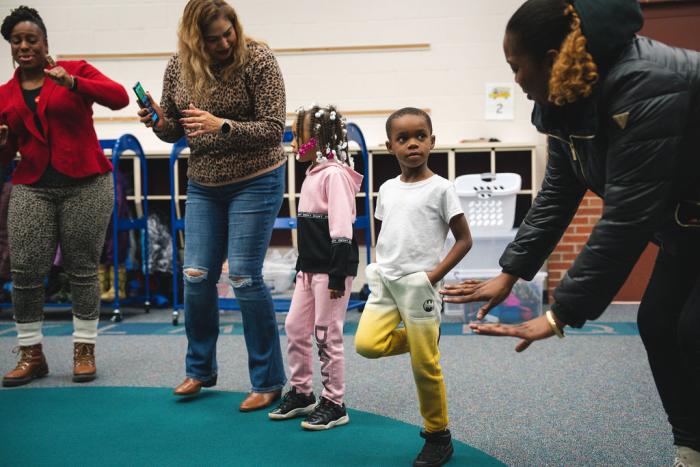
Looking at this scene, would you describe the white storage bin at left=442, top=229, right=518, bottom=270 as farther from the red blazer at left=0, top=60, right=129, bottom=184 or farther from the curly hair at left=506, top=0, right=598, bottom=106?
the curly hair at left=506, top=0, right=598, bottom=106

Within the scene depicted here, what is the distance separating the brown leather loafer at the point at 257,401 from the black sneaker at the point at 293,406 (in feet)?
0.26

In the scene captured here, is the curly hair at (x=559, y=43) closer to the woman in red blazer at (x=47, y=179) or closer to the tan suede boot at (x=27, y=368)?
the woman in red blazer at (x=47, y=179)

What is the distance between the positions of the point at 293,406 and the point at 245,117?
0.99m

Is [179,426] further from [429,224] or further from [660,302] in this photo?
[660,302]

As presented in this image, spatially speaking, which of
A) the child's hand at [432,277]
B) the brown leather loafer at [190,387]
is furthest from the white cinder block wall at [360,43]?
the child's hand at [432,277]

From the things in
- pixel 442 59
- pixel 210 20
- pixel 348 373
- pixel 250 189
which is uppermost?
pixel 442 59

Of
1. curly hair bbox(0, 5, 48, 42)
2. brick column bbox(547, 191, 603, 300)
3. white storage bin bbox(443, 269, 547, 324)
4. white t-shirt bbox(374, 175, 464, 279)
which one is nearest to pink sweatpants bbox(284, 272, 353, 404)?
white t-shirt bbox(374, 175, 464, 279)

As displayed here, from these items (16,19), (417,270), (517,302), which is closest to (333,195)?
(417,270)

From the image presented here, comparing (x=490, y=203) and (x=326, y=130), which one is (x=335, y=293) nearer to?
(x=326, y=130)

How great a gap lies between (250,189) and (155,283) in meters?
3.19

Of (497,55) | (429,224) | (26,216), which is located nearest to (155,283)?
(26,216)

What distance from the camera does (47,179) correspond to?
9.29ft

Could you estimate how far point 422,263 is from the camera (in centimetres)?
195

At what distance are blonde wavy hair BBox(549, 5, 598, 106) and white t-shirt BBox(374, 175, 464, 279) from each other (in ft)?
2.34
